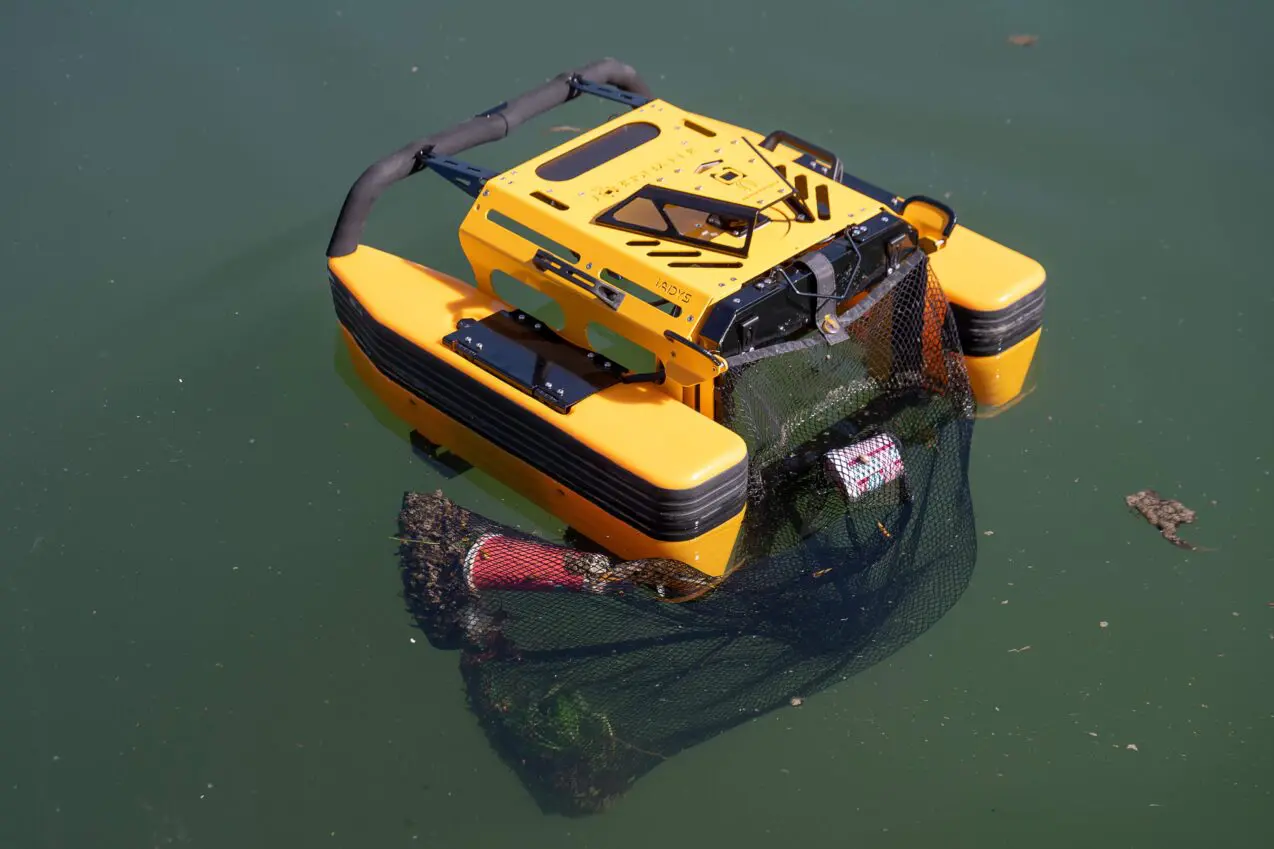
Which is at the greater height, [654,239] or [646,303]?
[654,239]

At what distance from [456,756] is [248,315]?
2.53 m

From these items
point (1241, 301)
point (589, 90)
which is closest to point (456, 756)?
point (589, 90)

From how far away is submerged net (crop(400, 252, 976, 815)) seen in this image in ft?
16.9

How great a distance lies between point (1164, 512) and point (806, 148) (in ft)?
6.76

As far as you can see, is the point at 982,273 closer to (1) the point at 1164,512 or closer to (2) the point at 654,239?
(1) the point at 1164,512

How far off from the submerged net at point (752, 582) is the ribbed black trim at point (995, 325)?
0.51ft

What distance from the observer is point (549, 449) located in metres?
5.48

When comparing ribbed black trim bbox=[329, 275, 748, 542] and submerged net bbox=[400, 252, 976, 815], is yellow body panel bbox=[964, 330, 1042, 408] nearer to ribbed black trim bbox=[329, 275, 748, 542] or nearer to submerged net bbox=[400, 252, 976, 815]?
submerged net bbox=[400, 252, 976, 815]

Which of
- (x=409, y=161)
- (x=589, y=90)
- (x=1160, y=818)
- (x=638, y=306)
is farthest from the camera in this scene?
(x=589, y=90)

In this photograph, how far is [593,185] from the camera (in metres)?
5.75

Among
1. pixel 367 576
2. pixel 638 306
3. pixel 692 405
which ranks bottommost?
pixel 367 576

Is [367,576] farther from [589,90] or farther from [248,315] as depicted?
[589,90]

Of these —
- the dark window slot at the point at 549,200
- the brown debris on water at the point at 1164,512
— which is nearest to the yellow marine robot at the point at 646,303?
the dark window slot at the point at 549,200

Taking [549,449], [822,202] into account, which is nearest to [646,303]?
[549,449]
